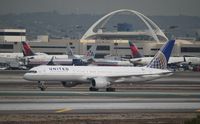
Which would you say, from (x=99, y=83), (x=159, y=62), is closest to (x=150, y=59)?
(x=159, y=62)

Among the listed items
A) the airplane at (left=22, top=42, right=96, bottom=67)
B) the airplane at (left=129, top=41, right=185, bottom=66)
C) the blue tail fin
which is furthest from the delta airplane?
the blue tail fin

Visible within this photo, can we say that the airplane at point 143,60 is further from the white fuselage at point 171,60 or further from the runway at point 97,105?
the runway at point 97,105

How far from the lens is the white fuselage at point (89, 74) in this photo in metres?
76.9

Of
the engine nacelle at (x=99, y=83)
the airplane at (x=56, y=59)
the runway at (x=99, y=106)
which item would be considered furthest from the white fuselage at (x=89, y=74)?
the airplane at (x=56, y=59)

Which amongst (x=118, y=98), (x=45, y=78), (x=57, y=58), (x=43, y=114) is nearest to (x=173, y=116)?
(x=43, y=114)

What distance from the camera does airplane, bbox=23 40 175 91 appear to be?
7662cm

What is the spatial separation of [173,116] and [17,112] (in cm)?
1138

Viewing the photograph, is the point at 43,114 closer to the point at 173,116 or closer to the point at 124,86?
the point at 173,116

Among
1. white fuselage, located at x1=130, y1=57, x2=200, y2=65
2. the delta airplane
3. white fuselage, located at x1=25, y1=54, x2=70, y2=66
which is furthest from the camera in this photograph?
the delta airplane

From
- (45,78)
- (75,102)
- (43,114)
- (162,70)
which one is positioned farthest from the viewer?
(162,70)

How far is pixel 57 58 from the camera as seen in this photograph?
552 feet

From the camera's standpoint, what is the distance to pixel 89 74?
78.9 meters

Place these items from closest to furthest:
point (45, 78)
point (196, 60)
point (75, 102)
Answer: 1. point (75, 102)
2. point (45, 78)
3. point (196, 60)

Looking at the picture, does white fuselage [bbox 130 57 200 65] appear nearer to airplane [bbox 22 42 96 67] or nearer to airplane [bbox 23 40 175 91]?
airplane [bbox 22 42 96 67]
